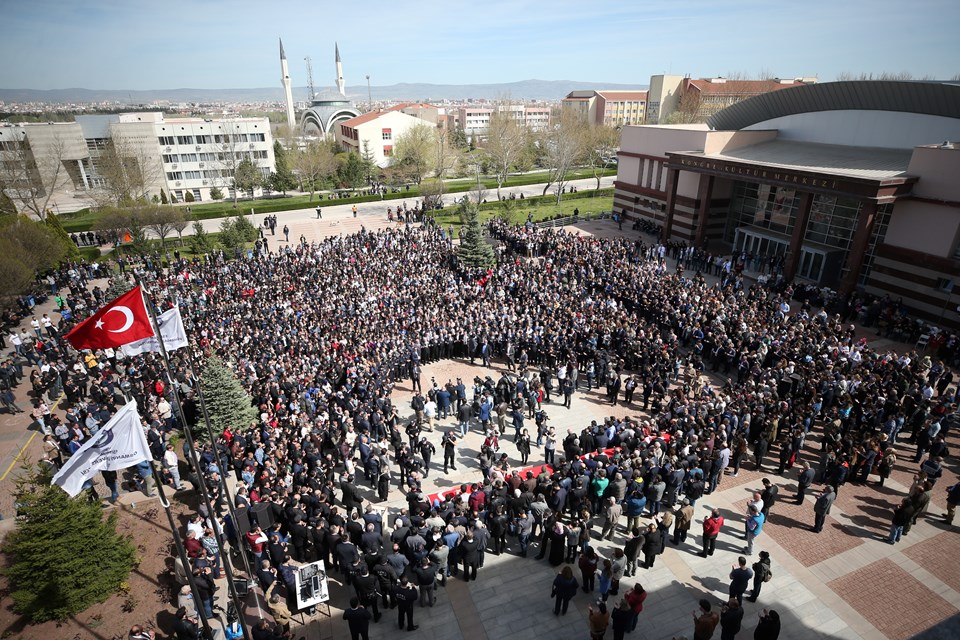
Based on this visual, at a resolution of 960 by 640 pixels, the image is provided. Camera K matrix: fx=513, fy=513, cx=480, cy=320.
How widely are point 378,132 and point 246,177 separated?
25.2 metres

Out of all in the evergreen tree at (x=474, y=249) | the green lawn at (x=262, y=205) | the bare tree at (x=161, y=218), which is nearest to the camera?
the evergreen tree at (x=474, y=249)

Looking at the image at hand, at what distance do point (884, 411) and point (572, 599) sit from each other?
1102cm

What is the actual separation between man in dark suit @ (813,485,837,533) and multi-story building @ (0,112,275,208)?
59314 millimetres

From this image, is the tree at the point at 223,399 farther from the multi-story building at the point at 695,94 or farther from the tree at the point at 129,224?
the multi-story building at the point at 695,94

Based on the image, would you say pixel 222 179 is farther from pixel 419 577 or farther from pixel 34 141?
pixel 419 577

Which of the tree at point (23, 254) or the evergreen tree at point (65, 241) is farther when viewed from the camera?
the evergreen tree at point (65, 241)

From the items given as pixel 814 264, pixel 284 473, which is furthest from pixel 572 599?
pixel 814 264

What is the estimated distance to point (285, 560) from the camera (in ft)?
34.0

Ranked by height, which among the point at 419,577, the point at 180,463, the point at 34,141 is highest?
the point at 34,141

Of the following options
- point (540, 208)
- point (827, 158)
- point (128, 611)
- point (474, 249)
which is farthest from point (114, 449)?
point (540, 208)

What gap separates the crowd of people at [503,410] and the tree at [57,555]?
66.7 inches

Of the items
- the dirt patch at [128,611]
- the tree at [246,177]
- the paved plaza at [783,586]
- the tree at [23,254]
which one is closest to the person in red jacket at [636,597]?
the paved plaza at [783,586]

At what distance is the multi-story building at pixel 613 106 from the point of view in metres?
118

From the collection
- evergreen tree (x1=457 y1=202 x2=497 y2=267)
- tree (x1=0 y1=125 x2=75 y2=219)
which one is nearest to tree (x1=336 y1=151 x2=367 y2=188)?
tree (x1=0 y1=125 x2=75 y2=219)
